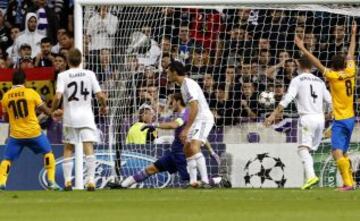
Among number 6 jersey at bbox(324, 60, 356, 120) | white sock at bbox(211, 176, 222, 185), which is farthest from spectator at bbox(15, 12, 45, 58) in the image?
number 6 jersey at bbox(324, 60, 356, 120)

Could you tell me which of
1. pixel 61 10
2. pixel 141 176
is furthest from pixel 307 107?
pixel 61 10

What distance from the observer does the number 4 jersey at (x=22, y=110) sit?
1856 centimetres

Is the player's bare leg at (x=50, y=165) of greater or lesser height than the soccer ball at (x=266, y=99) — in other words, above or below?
below

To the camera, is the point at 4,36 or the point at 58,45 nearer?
the point at 58,45

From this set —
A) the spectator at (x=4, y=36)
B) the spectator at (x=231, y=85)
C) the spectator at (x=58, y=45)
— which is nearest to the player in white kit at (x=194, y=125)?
the spectator at (x=231, y=85)

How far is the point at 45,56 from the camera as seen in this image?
78.4 ft

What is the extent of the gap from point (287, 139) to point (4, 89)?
5613mm

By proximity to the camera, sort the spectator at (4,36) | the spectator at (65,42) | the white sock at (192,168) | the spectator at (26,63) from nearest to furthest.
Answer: the white sock at (192,168) → the spectator at (26,63) → the spectator at (65,42) → the spectator at (4,36)

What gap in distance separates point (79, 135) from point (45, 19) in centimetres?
697

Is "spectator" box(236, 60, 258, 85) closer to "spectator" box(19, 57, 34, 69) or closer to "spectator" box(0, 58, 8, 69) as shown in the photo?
"spectator" box(19, 57, 34, 69)

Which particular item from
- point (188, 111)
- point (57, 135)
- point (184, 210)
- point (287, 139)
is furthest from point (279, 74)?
point (184, 210)

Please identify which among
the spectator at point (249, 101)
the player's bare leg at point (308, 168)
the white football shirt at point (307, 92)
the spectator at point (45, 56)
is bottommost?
the player's bare leg at point (308, 168)

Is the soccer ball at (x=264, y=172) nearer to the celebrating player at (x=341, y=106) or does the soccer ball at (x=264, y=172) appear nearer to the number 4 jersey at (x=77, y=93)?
the celebrating player at (x=341, y=106)

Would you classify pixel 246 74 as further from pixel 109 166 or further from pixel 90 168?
pixel 90 168
